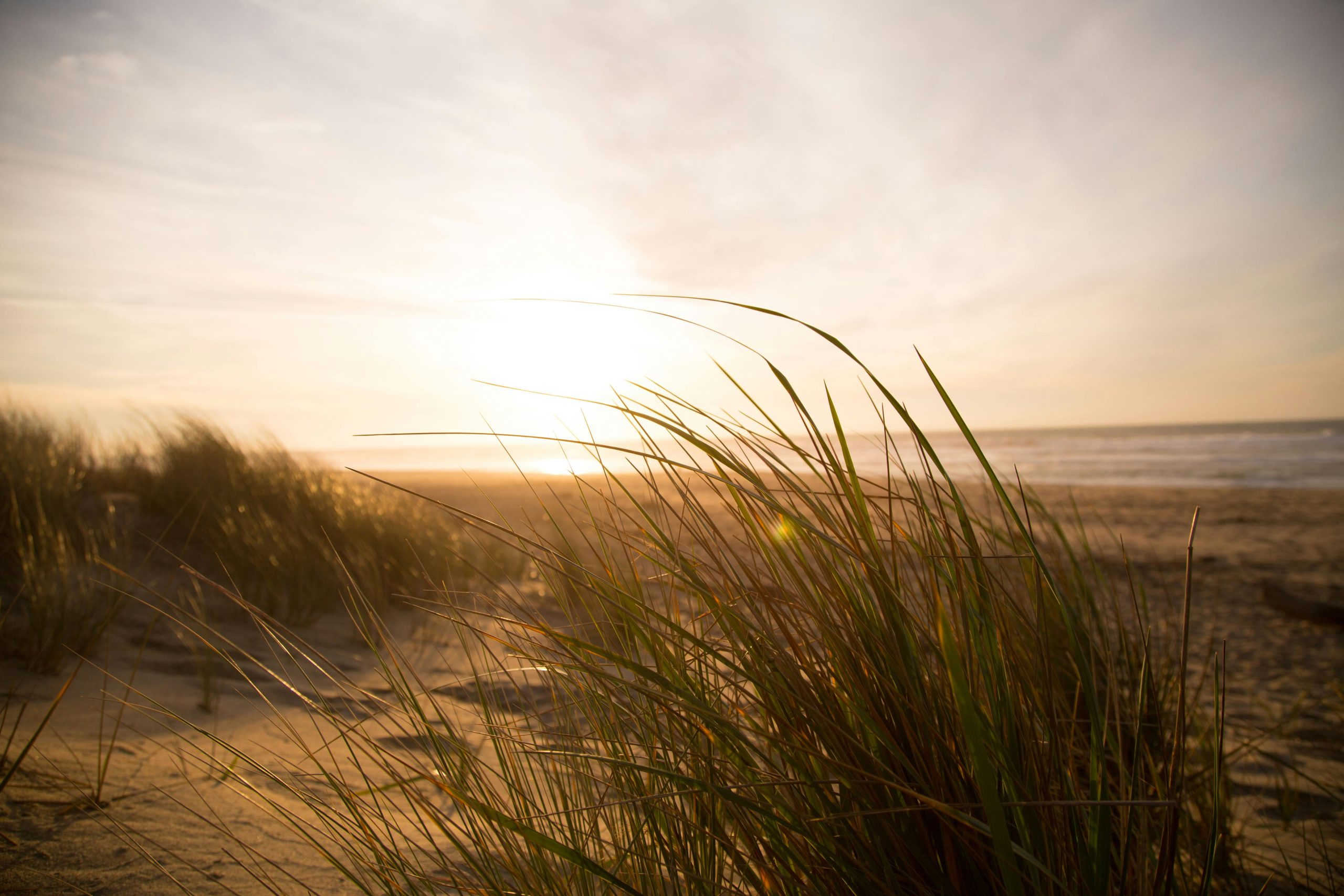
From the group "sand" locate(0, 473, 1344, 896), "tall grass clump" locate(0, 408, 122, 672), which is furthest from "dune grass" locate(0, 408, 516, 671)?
"sand" locate(0, 473, 1344, 896)

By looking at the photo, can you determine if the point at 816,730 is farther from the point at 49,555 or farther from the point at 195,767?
the point at 49,555

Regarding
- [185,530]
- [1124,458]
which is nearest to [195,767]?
[185,530]

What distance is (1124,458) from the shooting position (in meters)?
27.2

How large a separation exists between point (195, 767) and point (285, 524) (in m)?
3.07

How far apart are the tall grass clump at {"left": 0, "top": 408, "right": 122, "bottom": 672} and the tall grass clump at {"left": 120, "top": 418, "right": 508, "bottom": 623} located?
0.44m

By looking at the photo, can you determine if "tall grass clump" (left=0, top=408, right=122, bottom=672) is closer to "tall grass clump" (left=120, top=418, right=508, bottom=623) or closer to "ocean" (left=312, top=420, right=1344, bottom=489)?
"tall grass clump" (left=120, top=418, right=508, bottom=623)

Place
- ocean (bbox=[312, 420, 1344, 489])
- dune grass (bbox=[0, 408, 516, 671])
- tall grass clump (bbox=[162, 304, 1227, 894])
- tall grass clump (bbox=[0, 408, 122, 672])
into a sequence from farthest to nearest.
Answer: ocean (bbox=[312, 420, 1344, 489]) → dune grass (bbox=[0, 408, 516, 671]) → tall grass clump (bbox=[0, 408, 122, 672]) → tall grass clump (bbox=[162, 304, 1227, 894])

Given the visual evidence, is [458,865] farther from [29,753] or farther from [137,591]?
[137,591]

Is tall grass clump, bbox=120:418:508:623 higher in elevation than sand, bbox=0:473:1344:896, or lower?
higher

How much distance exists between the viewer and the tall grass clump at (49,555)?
2.27 m

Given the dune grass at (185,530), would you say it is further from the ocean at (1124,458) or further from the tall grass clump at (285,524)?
the ocean at (1124,458)

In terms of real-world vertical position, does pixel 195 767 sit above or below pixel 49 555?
below

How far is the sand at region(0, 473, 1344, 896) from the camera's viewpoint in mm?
1280

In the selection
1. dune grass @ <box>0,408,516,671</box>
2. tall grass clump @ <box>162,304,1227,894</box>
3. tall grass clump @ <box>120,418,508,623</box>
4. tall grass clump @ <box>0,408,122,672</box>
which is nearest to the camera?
tall grass clump @ <box>162,304,1227,894</box>
